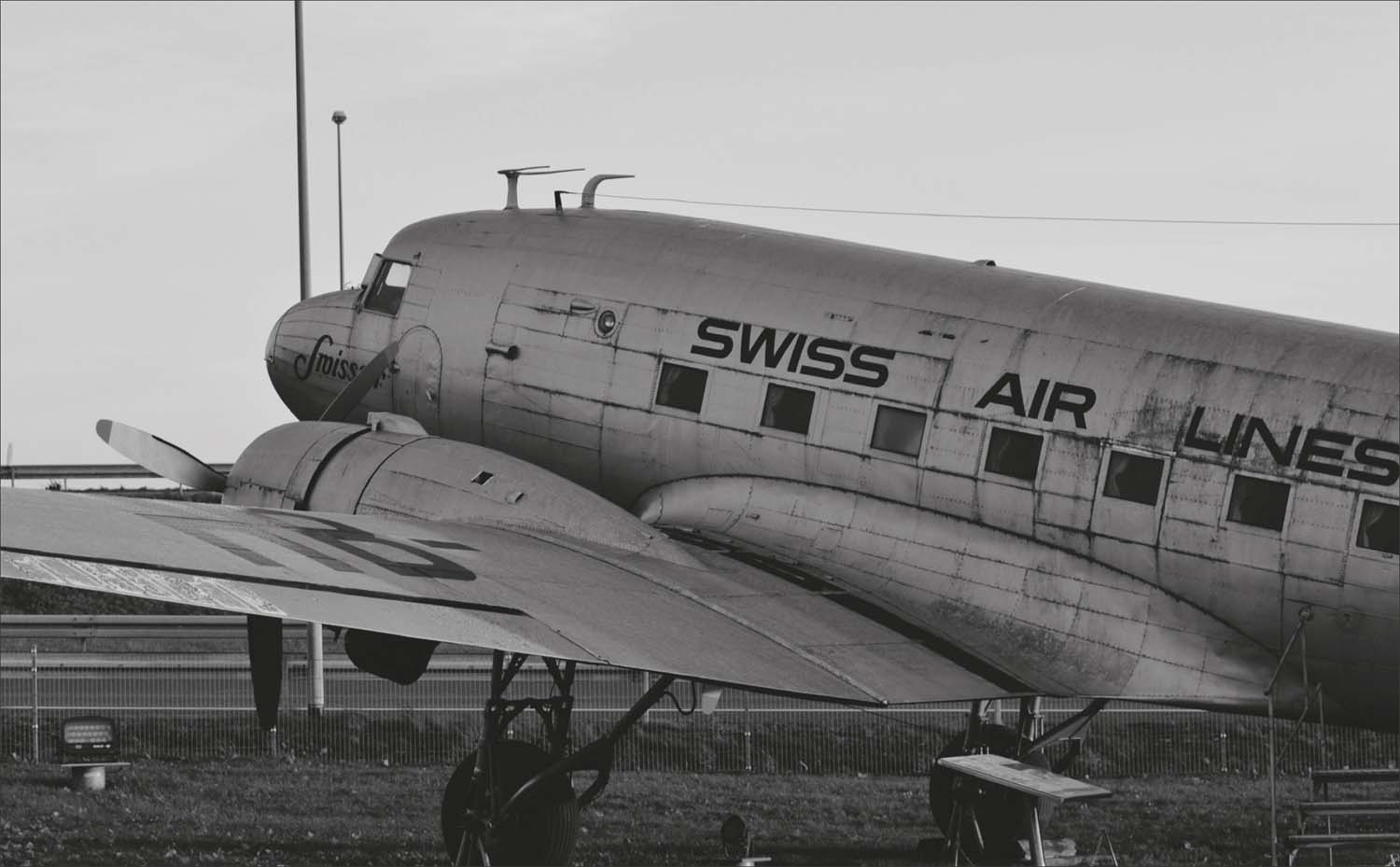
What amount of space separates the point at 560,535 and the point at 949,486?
3.27 metres

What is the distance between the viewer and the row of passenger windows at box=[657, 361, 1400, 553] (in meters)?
13.0

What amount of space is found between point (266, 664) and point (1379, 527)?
314 inches

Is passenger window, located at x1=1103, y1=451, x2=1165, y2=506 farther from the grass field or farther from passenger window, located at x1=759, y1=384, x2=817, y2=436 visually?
the grass field

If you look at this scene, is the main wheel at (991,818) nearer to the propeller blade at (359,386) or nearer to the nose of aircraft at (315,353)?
the propeller blade at (359,386)

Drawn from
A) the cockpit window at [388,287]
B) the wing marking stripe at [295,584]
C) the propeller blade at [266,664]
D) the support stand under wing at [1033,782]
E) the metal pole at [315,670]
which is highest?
the cockpit window at [388,287]

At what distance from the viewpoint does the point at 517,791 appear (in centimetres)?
1351

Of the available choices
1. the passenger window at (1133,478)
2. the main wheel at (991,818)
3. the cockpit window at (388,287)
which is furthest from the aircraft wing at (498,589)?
the cockpit window at (388,287)

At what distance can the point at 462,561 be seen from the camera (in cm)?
1292

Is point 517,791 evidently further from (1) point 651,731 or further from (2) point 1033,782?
(1) point 651,731

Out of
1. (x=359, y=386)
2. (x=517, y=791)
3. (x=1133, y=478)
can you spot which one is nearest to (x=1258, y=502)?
(x=1133, y=478)

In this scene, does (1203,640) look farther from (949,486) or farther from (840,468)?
(840,468)

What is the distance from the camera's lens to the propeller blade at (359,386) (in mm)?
18516

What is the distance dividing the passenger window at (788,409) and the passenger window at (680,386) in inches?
29.8

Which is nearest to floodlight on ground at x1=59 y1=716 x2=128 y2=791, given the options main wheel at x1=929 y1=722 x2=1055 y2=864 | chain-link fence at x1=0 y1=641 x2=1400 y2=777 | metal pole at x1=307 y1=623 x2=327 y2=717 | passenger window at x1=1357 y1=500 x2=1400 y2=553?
chain-link fence at x1=0 y1=641 x2=1400 y2=777
